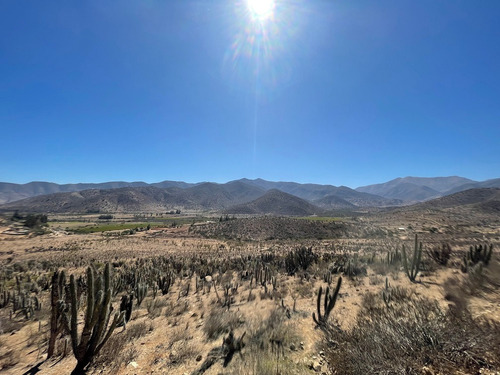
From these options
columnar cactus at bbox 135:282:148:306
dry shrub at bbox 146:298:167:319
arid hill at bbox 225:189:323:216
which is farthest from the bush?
arid hill at bbox 225:189:323:216

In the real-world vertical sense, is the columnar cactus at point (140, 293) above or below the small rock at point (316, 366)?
below

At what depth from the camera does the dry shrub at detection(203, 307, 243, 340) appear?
19.9 ft

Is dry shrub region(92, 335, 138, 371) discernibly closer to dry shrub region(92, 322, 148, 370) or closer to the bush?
dry shrub region(92, 322, 148, 370)

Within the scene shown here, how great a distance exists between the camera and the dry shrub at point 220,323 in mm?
6051

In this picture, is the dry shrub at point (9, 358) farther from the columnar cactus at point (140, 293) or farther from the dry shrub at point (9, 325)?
the columnar cactus at point (140, 293)

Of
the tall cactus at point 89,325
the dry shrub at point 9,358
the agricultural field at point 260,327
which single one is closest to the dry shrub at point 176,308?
the agricultural field at point 260,327

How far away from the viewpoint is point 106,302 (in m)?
5.09

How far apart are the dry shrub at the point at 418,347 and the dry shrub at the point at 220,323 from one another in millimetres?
2639

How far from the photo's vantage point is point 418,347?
3916 millimetres

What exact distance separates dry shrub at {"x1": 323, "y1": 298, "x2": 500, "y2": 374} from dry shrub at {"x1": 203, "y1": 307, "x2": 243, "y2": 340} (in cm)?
264

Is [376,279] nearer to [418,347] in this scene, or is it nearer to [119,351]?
[418,347]

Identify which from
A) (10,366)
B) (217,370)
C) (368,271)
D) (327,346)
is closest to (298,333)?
(327,346)

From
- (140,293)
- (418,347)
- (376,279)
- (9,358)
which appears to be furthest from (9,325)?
(376,279)

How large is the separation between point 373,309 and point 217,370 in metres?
4.75
